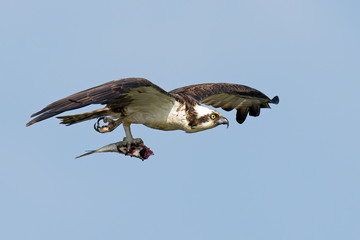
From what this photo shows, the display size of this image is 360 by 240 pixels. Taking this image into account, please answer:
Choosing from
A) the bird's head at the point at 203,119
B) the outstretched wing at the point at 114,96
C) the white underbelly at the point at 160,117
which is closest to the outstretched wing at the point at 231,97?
the bird's head at the point at 203,119

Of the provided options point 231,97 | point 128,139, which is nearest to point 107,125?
point 128,139

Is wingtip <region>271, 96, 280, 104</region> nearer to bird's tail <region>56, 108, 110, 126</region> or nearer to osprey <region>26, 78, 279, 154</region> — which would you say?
osprey <region>26, 78, 279, 154</region>

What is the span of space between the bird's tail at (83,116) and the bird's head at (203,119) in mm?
1779

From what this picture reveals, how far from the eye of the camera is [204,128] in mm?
17031

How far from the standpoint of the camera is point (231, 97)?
20062mm

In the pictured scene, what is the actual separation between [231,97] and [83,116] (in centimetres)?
486

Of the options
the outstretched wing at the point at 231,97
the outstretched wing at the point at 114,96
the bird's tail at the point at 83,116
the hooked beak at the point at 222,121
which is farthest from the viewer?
the outstretched wing at the point at 231,97

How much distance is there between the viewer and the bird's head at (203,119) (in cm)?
1675

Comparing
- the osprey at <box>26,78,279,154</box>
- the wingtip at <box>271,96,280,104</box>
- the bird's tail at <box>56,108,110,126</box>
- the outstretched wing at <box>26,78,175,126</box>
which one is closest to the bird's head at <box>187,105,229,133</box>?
the osprey at <box>26,78,279,154</box>

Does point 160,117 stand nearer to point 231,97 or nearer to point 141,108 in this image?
point 141,108

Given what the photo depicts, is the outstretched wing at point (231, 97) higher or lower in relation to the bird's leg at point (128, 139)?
higher

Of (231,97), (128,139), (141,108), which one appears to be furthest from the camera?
(231,97)

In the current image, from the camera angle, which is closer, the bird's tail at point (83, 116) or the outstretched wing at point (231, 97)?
the bird's tail at point (83, 116)

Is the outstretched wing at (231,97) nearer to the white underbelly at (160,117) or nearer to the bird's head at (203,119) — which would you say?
the bird's head at (203,119)
